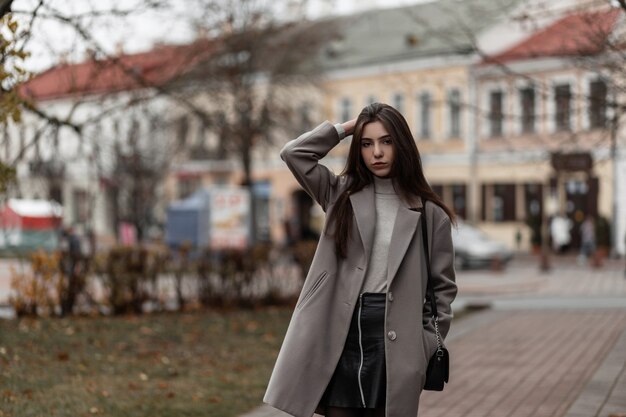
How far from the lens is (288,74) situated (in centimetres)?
2991

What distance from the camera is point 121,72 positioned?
15758 millimetres

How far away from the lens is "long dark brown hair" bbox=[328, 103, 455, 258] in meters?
4.21

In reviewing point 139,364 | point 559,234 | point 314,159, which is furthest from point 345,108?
point 314,159

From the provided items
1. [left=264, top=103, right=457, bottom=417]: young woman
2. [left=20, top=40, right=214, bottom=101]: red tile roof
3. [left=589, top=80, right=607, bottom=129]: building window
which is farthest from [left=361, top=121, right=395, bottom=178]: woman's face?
[left=20, top=40, right=214, bottom=101]: red tile roof

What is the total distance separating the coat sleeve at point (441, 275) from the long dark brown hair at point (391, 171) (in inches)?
4.8

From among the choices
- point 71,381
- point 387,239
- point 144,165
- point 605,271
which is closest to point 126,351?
point 71,381

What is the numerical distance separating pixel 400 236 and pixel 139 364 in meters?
6.85

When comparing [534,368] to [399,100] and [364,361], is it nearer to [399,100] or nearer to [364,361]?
[364,361]

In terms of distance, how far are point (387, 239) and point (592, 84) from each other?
1277 inches

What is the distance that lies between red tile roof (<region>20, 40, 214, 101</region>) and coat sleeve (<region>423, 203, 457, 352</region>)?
24.8 ft

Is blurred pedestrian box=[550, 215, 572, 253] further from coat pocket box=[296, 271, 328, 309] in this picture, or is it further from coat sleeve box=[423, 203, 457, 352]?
coat pocket box=[296, 271, 328, 309]

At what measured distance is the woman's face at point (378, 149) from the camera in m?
4.22

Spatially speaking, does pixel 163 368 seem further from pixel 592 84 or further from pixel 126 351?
pixel 592 84

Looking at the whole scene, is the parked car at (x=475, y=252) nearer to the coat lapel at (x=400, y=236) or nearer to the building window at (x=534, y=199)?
the building window at (x=534, y=199)
